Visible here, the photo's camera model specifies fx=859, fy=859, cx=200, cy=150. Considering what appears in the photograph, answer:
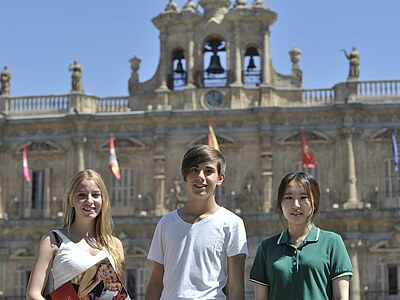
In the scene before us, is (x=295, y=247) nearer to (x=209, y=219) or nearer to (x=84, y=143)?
(x=209, y=219)

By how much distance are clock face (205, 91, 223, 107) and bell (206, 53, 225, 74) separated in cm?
108

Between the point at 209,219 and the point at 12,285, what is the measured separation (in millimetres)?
29714

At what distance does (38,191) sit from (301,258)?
1212 inches

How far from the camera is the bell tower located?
116 ft

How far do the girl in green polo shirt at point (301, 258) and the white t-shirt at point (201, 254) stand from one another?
247mm

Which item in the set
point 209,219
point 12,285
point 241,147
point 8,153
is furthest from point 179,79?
point 209,219

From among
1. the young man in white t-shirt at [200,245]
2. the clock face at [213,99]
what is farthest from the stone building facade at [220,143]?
the young man in white t-shirt at [200,245]

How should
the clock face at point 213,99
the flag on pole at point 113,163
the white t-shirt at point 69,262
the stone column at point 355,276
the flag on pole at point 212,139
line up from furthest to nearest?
the clock face at point 213,99, the flag on pole at point 113,163, the flag on pole at point 212,139, the stone column at point 355,276, the white t-shirt at point 69,262

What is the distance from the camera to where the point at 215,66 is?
36250 millimetres

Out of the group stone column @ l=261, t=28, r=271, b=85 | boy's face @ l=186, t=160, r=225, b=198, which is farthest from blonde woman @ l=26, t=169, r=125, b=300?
stone column @ l=261, t=28, r=271, b=85

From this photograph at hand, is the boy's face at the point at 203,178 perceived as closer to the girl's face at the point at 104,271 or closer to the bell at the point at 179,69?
the girl's face at the point at 104,271

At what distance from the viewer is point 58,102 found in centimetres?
3722

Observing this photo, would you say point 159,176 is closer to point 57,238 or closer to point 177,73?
point 177,73

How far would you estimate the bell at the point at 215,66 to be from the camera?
36088 millimetres
